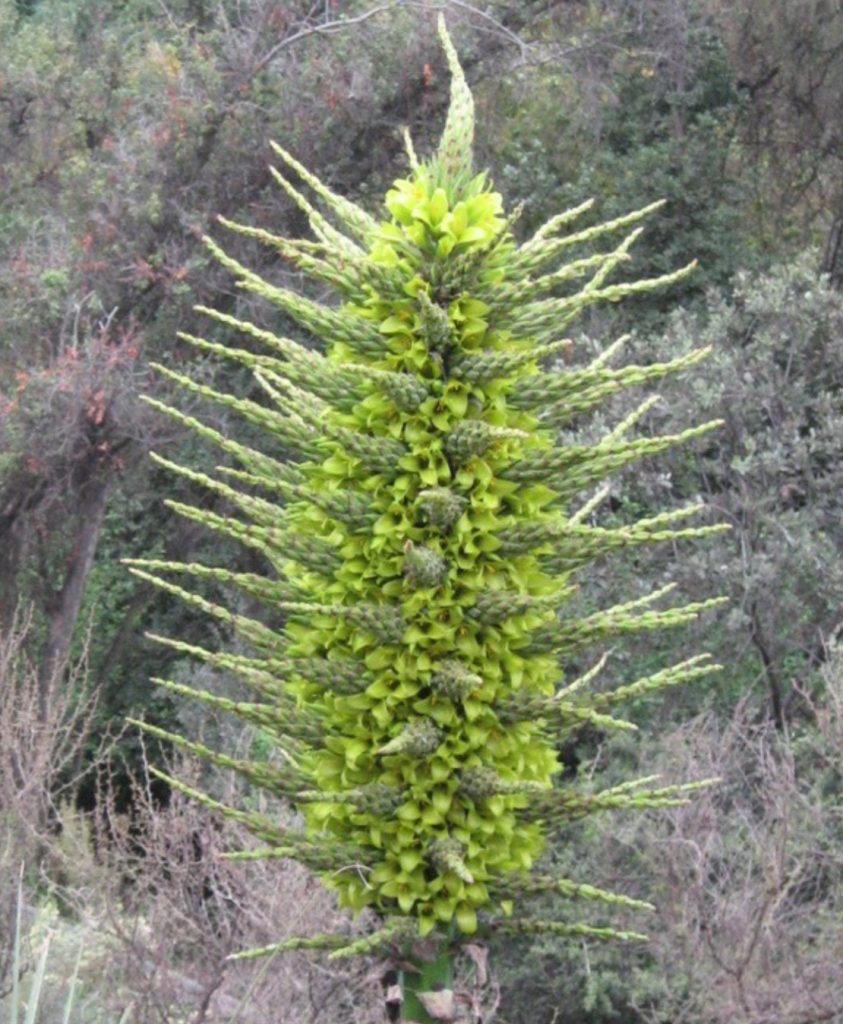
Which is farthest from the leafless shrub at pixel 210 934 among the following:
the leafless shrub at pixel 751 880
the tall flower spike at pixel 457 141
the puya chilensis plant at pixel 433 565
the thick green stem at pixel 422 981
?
the tall flower spike at pixel 457 141

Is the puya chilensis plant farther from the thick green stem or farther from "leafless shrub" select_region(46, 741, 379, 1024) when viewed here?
"leafless shrub" select_region(46, 741, 379, 1024)

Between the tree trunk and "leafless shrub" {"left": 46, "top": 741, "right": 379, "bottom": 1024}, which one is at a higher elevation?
"leafless shrub" {"left": 46, "top": 741, "right": 379, "bottom": 1024}

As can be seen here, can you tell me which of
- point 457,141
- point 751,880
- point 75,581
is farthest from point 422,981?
point 75,581

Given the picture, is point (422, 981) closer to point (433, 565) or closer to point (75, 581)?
point (433, 565)

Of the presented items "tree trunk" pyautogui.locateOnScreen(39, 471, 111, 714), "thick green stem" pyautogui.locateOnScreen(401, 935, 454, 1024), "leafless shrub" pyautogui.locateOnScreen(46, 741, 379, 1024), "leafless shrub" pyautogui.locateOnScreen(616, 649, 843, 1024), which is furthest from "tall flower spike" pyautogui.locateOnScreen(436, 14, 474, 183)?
"tree trunk" pyautogui.locateOnScreen(39, 471, 111, 714)

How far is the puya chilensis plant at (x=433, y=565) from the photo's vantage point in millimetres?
3816

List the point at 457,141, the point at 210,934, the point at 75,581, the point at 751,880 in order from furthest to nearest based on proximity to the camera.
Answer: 1. the point at 75,581
2. the point at 751,880
3. the point at 210,934
4. the point at 457,141

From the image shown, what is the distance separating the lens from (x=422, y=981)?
155 inches

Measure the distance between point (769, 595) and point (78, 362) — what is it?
5.30 meters

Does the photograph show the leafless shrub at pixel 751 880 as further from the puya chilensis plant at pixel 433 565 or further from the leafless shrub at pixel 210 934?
the puya chilensis plant at pixel 433 565

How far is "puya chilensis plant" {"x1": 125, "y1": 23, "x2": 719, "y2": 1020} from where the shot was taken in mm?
3816

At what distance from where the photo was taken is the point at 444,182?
4062 millimetres

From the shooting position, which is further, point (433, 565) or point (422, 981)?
point (422, 981)

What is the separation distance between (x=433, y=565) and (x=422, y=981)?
3.11 ft
